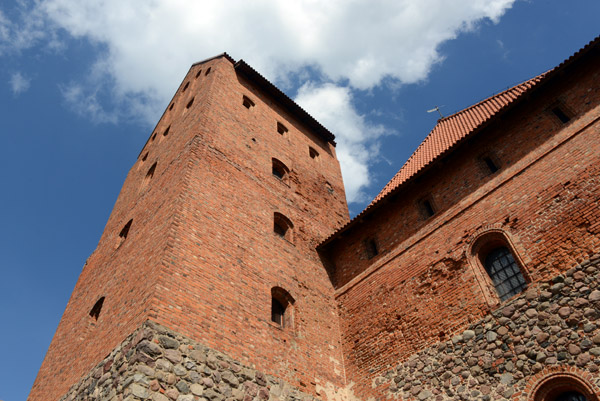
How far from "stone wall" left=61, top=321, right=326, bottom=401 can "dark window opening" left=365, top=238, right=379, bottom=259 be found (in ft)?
15.2

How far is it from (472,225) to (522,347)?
9.12 feet

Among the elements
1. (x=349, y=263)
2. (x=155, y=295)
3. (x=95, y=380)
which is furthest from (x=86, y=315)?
(x=349, y=263)

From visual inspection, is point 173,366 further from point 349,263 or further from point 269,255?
point 349,263

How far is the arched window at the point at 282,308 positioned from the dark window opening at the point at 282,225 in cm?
223

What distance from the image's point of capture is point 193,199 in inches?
392

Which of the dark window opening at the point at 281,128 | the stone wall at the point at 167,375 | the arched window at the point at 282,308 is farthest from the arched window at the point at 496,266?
the dark window opening at the point at 281,128

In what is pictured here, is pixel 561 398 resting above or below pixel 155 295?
below

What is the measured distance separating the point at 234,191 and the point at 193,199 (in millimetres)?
1508

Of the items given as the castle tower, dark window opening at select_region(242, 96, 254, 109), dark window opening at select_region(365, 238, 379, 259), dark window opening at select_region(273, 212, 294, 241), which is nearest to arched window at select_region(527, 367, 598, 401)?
the castle tower

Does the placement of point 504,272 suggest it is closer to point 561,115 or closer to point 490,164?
point 490,164

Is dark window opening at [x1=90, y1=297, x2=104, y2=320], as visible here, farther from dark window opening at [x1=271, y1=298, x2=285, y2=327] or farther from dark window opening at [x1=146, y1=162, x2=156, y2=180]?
dark window opening at [x1=146, y1=162, x2=156, y2=180]

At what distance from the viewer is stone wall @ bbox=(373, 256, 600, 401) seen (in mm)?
6777

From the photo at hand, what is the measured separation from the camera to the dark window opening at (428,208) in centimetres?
1080

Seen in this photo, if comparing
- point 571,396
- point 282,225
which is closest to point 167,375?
point 571,396
